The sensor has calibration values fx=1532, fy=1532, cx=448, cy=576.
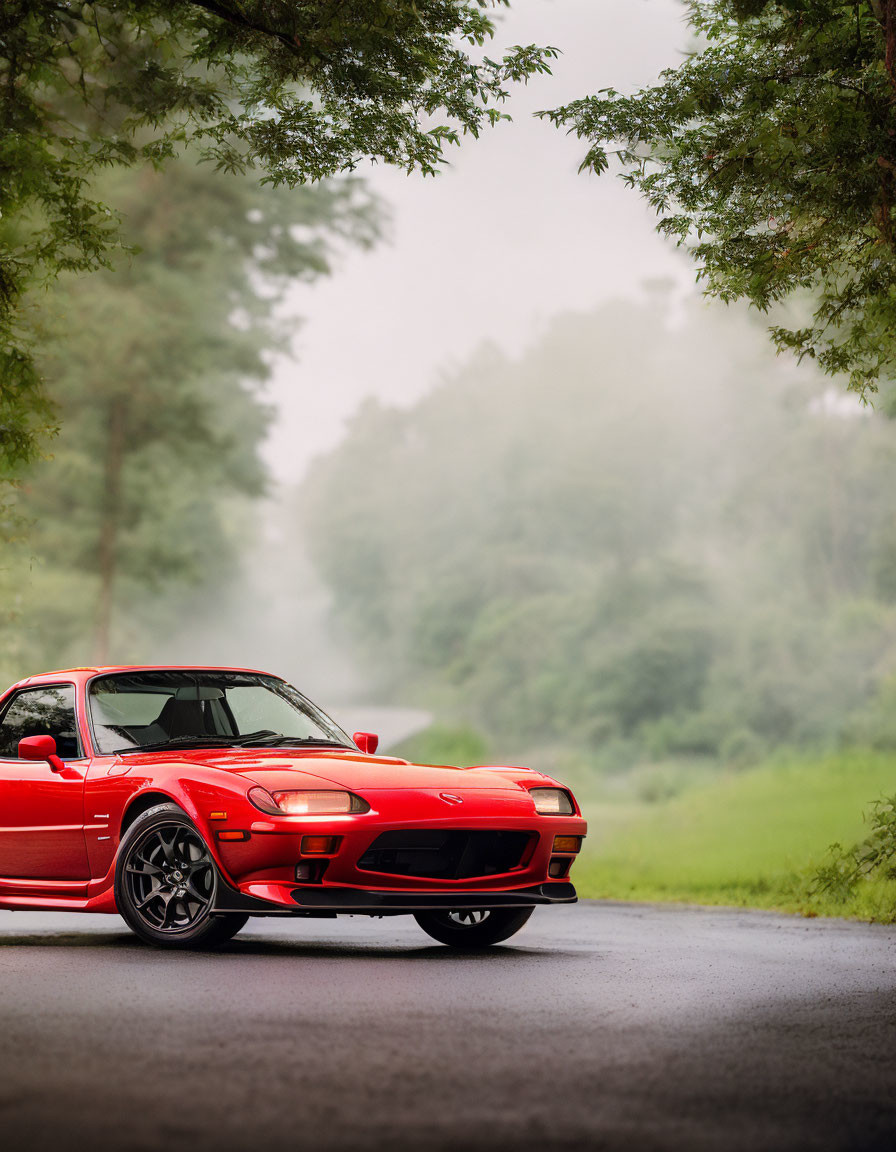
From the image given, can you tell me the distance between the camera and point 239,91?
38.7 ft

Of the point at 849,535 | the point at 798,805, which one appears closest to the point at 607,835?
the point at 798,805

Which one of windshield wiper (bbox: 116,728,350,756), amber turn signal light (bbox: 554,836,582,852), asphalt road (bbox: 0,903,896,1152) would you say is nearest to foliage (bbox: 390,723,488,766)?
windshield wiper (bbox: 116,728,350,756)

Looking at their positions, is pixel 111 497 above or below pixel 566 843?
above

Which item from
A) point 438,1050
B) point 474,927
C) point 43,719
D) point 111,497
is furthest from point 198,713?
point 111,497

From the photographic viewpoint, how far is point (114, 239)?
11.7 metres

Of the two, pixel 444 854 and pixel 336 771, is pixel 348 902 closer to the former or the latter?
pixel 444 854

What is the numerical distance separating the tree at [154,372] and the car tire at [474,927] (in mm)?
20140

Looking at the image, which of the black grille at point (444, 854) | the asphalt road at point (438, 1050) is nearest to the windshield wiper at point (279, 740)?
the asphalt road at point (438, 1050)

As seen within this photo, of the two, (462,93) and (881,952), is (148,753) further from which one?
(462,93)

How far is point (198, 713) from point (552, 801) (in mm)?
2271

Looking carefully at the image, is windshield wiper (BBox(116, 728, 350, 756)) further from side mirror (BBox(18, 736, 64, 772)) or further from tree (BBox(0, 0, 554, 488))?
tree (BBox(0, 0, 554, 488))

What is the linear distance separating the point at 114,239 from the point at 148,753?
4709 mm

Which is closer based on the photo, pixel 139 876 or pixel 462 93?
pixel 139 876

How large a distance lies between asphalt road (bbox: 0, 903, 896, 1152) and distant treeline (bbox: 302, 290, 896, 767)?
30.9m
